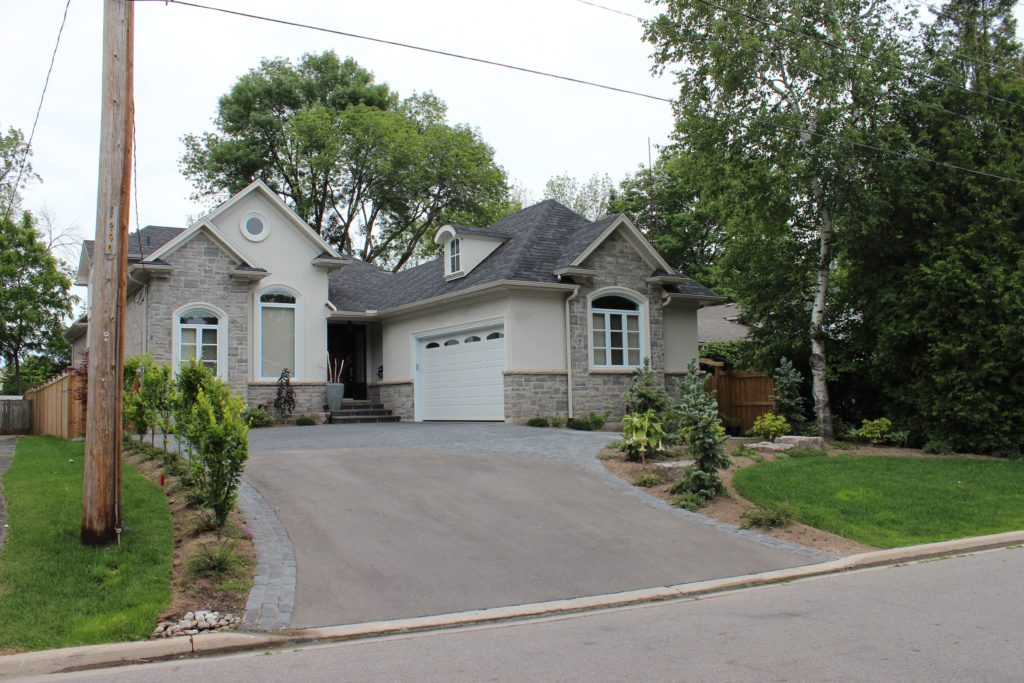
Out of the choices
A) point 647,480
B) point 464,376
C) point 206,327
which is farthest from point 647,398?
point 206,327

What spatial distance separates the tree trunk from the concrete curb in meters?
8.31

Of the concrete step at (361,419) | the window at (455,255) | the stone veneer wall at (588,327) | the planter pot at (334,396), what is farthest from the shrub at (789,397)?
the planter pot at (334,396)

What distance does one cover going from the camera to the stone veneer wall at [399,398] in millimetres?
23328

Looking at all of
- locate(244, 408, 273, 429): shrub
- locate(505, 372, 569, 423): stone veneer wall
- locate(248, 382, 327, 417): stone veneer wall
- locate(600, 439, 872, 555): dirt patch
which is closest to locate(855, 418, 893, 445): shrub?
locate(600, 439, 872, 555): dirt patch

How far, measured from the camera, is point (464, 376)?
71.1ft

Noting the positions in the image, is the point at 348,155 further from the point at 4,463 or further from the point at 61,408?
the point at 4,463

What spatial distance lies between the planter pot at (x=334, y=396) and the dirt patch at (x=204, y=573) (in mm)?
12556

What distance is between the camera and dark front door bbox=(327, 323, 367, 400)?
26.0 m

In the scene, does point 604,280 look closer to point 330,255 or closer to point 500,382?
point 500,382

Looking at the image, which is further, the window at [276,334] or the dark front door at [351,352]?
the dark front door at [351,352]

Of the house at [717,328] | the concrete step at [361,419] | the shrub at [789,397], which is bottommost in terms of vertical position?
the concrete step at [361,419]

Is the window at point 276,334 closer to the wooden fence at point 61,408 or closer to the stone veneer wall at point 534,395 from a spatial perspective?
the wooden fence at point 61,408

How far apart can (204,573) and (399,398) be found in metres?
16.6

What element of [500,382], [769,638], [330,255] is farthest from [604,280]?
[769,638]
